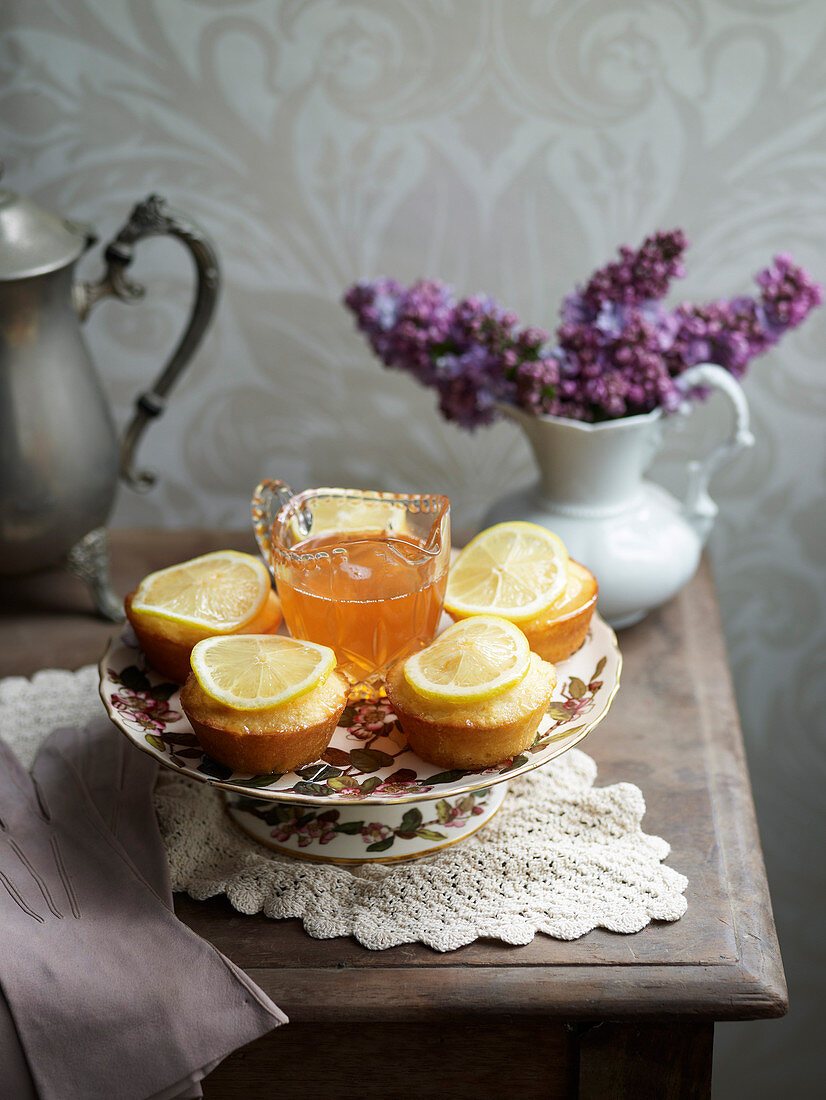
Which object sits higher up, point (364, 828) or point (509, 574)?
point (509, 574)

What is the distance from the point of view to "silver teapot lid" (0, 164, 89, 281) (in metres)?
0.83

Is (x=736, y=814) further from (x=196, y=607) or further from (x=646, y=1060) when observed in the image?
(x=196, y=607)

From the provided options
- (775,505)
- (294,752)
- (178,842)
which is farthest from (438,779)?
(775,505)

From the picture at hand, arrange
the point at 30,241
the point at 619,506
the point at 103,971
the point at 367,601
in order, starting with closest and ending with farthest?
the point at 103,971 → the point at 367,601 → the point at 30,241 → the point at 619,506

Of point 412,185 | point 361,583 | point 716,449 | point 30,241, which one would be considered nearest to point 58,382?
point 30,241

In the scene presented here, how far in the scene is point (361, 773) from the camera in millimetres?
645

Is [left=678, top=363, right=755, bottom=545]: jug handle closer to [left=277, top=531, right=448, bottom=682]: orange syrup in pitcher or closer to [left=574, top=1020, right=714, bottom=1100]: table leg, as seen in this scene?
[left=277, top=531, right=448, bottom=682]: orange syrup in pitcher

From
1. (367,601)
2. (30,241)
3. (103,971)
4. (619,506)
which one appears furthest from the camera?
(619,506)

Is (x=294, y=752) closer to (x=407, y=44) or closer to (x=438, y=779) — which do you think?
(x=438, y=779)

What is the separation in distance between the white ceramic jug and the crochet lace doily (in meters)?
0.24

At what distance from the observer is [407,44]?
1067 mm

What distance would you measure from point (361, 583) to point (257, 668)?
0.11m

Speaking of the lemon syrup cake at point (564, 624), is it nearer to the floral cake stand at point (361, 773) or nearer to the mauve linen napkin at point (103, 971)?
the floral cake stand at point (361, 773)

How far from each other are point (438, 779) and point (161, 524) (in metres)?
0.82
